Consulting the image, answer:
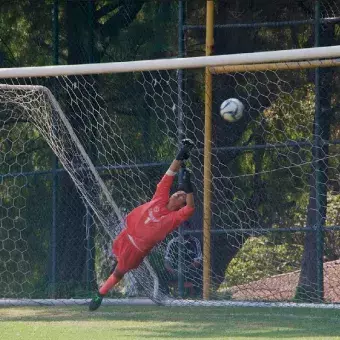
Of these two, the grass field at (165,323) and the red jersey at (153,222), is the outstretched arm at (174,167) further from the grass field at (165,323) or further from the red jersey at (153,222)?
the grass field at (165,323)

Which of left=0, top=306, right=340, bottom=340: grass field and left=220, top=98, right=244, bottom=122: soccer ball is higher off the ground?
left=220, top=98, right=244, bottom=122: soccer ball

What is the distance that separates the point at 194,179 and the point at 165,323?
10.2 ft

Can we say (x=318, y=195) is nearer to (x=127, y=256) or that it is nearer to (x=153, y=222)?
(x=153, y=222)

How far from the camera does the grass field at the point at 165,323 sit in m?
8.99

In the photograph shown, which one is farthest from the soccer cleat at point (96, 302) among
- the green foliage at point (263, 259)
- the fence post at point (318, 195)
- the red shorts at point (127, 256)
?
the fence post at point (318, 195)

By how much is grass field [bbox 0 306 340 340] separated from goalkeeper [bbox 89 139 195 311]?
Answer: 1.61 ft

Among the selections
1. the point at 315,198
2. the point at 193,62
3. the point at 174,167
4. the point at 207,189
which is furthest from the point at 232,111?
the point at 315,198

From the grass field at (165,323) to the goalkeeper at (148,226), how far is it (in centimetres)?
49

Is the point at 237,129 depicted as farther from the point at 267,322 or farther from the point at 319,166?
the point at 267,322

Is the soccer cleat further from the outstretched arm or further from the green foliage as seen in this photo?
the green foliage

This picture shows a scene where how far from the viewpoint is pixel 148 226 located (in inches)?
459

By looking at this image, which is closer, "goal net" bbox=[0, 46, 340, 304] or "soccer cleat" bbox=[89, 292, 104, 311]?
"soccer cleat" bbox=[89, 292, 104, 311]

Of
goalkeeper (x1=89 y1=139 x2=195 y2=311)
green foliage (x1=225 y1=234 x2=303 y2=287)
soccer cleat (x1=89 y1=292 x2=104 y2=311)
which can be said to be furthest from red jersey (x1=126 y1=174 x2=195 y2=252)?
green foliage (x1=225 y1=234 x2=303 y2=287)

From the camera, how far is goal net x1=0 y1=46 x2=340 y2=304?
1216cm
